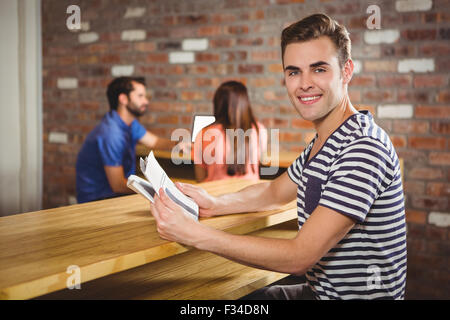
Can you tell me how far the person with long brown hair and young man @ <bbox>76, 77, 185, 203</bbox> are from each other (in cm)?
46

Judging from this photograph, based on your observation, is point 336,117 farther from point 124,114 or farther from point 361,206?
point 124,114

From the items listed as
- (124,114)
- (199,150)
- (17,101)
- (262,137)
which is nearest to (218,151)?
(199,150)

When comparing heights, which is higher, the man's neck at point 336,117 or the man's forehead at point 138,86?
the man's forehead at point 138,86

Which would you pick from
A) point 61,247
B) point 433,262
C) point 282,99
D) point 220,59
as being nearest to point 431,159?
point 433,262

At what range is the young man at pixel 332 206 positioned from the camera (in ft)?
3.50

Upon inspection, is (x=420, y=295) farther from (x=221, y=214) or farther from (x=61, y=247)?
(x=61, y=247)

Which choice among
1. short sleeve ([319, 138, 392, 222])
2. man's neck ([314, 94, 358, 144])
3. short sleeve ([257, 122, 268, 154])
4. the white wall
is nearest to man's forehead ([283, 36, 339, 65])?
man's neck ([314, 94, 358, 144])

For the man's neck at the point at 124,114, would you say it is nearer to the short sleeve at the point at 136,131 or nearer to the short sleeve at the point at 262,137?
the short sleeve at the point at 136,131

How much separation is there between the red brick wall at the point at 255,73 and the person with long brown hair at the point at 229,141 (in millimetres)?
588

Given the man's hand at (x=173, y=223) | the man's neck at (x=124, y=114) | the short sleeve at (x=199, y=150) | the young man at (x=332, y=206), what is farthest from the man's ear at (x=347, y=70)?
the man's neck at (x=124, y=114)

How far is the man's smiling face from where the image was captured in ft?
4.15

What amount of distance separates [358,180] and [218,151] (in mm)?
1435

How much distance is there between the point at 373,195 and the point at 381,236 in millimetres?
129

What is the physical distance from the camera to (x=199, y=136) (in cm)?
271
